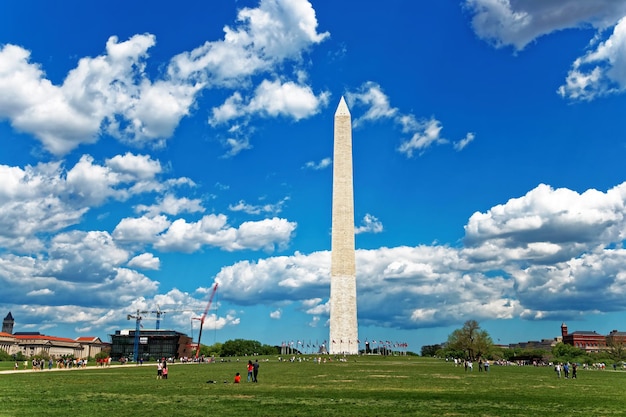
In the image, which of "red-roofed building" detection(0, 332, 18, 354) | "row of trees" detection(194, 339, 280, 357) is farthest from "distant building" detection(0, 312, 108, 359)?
"row of trees" detection(194, 339, 280, 357)

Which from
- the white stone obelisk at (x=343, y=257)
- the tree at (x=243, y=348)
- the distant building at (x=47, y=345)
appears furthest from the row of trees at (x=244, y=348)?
the white stone obelisk at (x=343, y=257)

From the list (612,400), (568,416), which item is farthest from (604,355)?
(568,416)

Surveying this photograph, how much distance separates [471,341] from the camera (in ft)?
304


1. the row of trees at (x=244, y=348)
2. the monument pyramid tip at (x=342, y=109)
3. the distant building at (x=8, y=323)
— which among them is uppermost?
the monument pyramid tip at (x=342, y=109)

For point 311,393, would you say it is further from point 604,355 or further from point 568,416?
point 604,355

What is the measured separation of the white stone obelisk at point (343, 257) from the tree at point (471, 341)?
24997 millimetres

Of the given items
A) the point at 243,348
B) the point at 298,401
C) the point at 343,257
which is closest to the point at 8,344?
the point at 243,348

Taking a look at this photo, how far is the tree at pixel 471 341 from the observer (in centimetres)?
9117

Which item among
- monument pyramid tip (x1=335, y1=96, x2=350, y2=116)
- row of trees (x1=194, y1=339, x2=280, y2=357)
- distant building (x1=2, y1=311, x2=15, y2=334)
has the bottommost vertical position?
row of trees (x1=194, y1=339, x2=280, y2=357)

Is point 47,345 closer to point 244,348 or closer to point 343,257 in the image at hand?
point 244,348

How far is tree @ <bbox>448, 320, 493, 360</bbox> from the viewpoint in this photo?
91.2 meters

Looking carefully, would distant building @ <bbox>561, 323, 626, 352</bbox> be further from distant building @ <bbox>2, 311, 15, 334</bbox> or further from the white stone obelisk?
distant building @ <bbox>2, 311, 15, 334</bbox>

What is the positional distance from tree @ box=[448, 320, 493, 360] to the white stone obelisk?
24997 mm

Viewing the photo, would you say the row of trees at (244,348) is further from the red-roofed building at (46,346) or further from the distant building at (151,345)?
the red-roofed building at (46,346)
